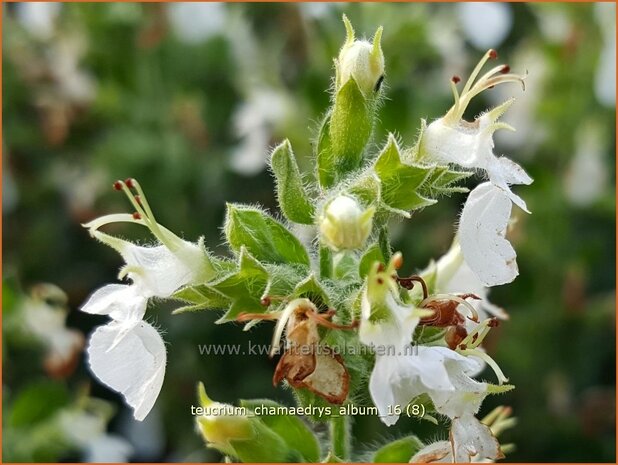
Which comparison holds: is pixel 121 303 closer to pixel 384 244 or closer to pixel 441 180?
pixel 384 244

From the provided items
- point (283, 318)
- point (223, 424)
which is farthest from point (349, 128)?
point (223, 424)

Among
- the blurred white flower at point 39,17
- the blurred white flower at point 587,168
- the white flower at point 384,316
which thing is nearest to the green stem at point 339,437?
the white flower at point 384,316

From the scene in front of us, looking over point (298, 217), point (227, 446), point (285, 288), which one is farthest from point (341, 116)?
point (227, 446)

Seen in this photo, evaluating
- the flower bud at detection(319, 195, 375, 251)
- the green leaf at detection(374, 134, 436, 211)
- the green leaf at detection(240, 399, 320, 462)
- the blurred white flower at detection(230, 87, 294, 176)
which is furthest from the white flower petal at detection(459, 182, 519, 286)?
the blurred white flower at detection(230, 87, 294, 176)

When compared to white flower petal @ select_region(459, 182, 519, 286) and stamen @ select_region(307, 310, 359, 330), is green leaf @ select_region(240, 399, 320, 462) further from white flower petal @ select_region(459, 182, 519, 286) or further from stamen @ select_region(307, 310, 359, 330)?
white flower petal @ select_region(459, 182, 519, 286)

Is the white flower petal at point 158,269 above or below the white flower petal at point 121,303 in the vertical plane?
above

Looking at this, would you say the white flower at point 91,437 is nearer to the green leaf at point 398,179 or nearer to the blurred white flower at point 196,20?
the green leaf at point 398,179
